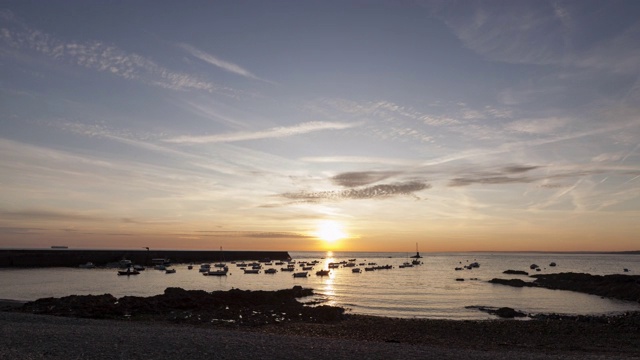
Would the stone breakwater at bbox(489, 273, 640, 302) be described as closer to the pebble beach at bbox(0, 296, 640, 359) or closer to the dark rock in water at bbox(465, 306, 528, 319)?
the dark rock in water at bbox(465, 306, 528, 319)

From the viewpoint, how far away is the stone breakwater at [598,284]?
164ft

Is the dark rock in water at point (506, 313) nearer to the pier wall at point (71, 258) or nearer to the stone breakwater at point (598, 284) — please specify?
the stone breakwater at point (598, 284)

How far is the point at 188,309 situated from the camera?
35469 millimetres

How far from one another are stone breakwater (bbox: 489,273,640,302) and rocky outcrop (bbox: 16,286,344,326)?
117ft

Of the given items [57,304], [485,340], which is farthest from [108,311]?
[485,340]

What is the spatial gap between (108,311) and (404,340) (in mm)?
A: 21824

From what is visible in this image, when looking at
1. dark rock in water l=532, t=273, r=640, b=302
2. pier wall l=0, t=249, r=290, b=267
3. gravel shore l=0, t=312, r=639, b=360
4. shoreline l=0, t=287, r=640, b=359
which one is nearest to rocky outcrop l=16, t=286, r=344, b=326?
shoreline l=0, t=287, r=640, b=359

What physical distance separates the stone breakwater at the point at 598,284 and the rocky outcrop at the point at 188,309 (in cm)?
3571

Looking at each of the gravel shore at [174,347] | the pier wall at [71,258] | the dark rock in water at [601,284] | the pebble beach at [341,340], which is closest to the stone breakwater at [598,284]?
the dark rock in water at [601,284]

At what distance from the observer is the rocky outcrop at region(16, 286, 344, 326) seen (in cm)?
3147

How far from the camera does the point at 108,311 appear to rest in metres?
32.3

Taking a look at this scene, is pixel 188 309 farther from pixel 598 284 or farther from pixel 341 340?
pixel 598 284

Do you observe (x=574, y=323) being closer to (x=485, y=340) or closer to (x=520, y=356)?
(x=485, y=340)

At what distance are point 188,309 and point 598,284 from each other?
5305 centimetres
